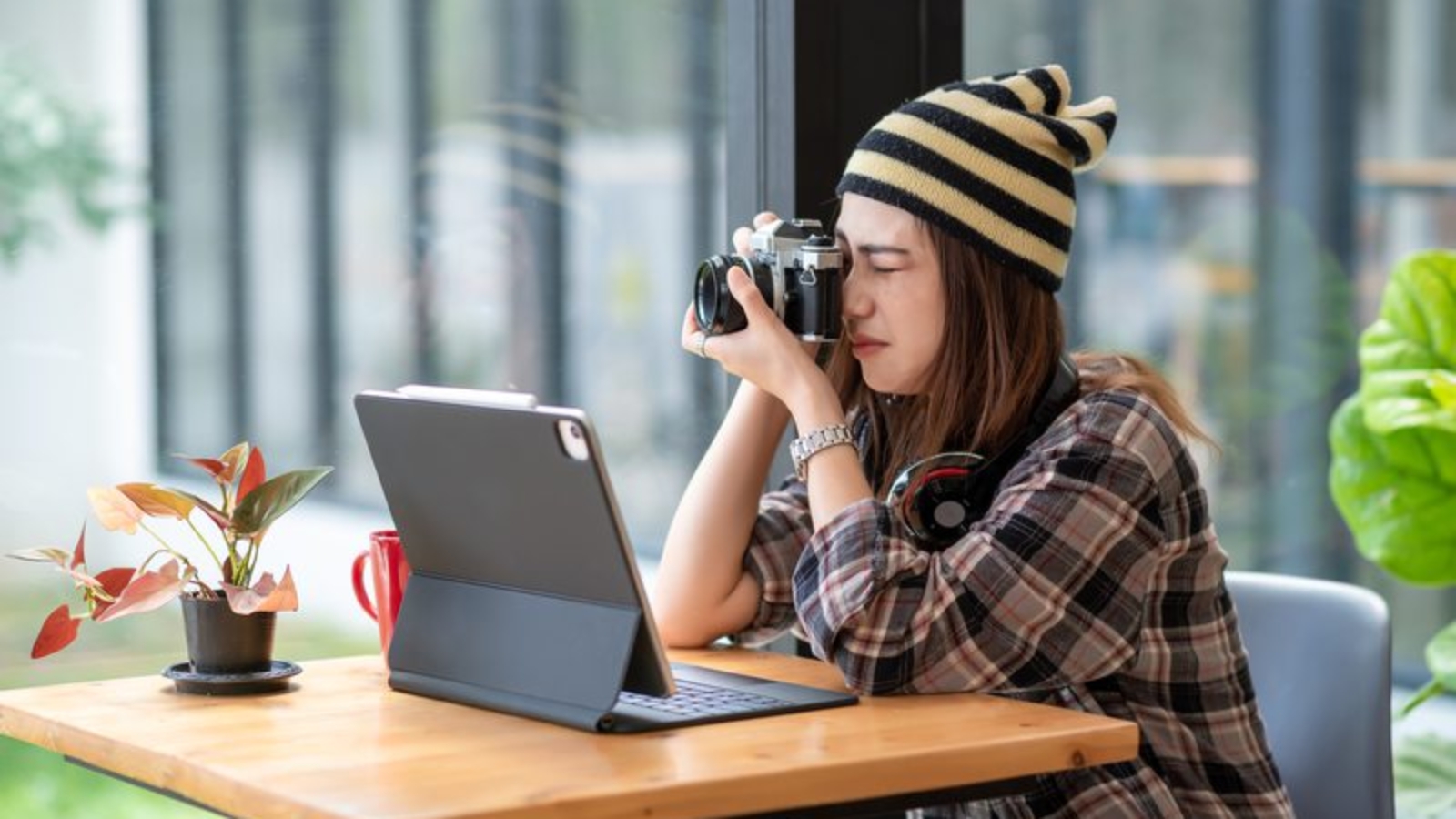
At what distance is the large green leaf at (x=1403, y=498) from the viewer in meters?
2.98

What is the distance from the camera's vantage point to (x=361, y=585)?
1.96 meters

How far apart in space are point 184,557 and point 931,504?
2.22ft

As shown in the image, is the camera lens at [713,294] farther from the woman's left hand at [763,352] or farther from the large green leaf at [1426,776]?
the large green leaf at [1426,776]

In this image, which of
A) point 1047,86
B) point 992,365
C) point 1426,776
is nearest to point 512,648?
point 992,365

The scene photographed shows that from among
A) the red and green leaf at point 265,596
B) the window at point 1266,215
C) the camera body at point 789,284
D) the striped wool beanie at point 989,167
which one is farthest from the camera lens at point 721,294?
the window at point 1266,215

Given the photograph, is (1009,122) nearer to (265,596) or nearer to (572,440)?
(572,440)

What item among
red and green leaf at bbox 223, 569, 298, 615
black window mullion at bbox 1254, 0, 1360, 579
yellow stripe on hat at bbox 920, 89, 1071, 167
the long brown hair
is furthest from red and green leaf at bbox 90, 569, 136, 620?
black window mullion at bbox 1254, 0, 1360, 579

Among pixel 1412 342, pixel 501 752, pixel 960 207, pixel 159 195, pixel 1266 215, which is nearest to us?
pixel 501 752

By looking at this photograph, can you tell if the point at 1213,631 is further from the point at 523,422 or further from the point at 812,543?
the point at 523,422

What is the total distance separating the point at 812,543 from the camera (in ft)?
6.08

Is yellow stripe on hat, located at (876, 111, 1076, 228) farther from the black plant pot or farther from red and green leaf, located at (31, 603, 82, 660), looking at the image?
red and green leaf, located at (31, 603, 82, 660)

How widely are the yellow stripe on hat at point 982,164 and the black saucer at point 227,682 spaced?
0.76 metres

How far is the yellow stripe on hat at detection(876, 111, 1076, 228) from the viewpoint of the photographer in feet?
6.35

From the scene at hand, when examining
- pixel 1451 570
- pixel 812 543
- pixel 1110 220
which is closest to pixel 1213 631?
pixel 812 543
